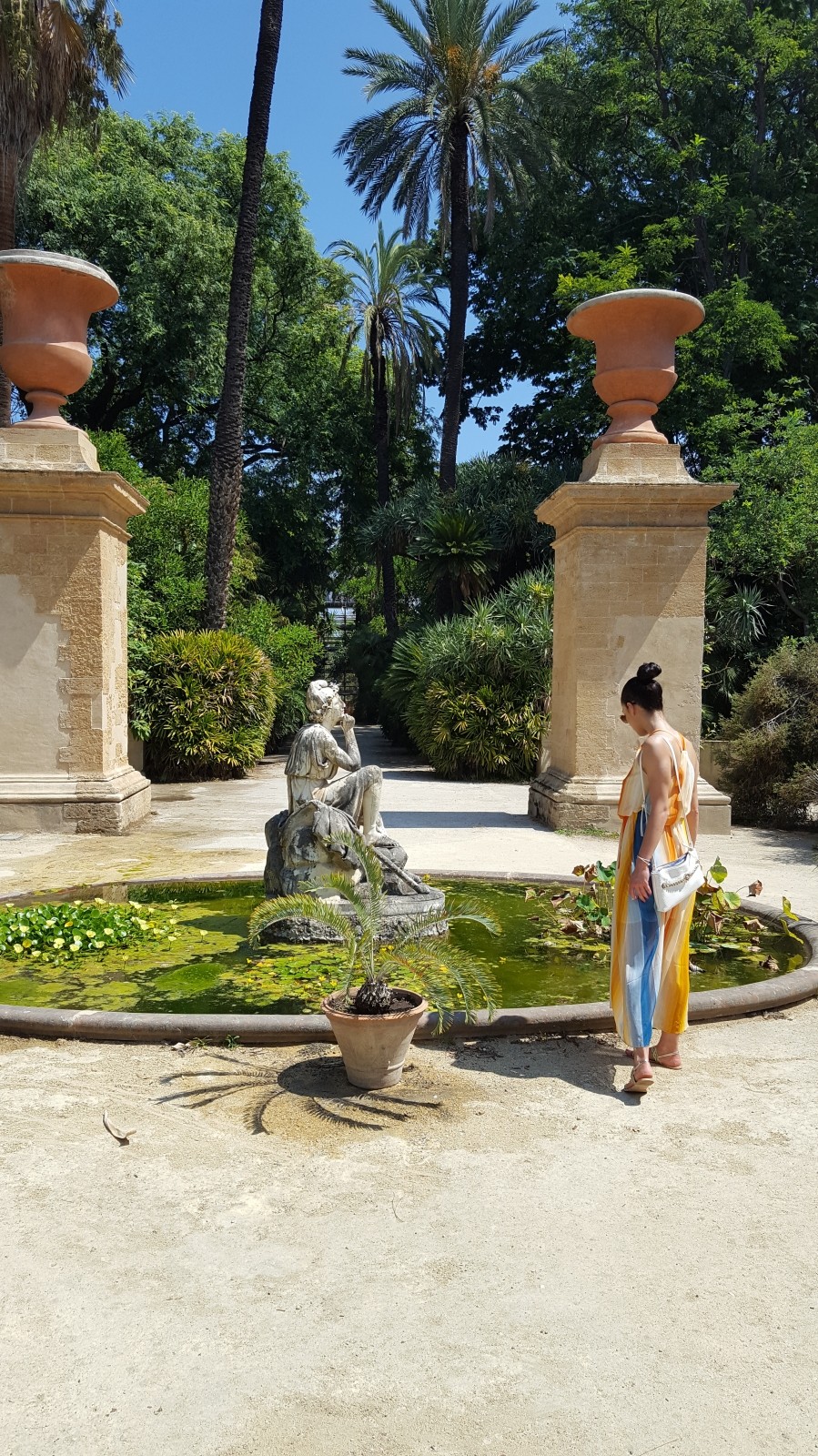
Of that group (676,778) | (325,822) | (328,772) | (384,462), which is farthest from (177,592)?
(676,778)

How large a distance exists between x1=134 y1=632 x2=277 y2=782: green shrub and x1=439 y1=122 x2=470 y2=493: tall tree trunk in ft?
25.5

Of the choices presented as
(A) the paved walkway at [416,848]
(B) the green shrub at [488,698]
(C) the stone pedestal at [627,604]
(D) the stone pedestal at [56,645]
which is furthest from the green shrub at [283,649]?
(C) the stone pedestal at [627,604]

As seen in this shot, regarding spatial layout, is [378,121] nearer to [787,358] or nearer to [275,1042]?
[787,358]

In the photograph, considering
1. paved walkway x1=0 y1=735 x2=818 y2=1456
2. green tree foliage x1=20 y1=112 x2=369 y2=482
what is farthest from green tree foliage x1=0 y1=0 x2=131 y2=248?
paved walkway x1=0 y1=735 x2=818 y2=1456

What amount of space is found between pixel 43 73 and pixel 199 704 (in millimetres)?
9414

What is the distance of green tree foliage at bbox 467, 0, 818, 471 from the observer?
1995cm

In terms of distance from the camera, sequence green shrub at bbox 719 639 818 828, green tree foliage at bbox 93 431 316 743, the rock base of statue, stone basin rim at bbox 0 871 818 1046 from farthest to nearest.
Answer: green tree foliage at bbox 93 431 316 743 → green shrub at bbox 719 639 818 828 → the rock base of statue → stone basin rim at bbox 0 871 818 1046

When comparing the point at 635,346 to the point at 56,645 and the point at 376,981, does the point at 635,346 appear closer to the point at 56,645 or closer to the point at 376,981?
the point at 56,645

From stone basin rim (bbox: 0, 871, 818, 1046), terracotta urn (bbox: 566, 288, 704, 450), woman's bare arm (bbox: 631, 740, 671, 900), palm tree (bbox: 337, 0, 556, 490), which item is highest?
palm tree (bbox: 337, 0, 556, 490)

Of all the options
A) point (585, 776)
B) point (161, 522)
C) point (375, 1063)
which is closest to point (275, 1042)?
point (375, 1063)

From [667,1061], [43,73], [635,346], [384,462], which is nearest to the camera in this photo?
[667,1061]

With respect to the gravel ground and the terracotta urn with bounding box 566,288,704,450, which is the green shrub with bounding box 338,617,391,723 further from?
the gravel ground

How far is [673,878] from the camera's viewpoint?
12.6 feet

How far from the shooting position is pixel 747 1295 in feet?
8.21
